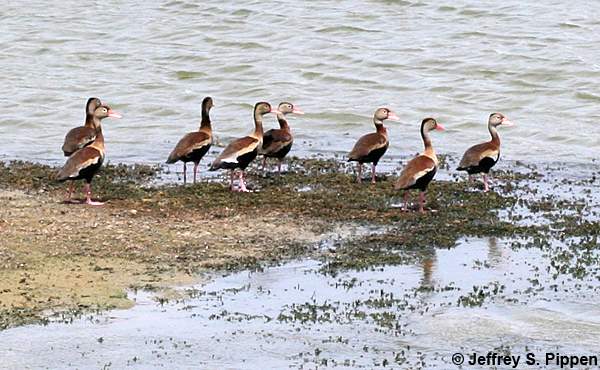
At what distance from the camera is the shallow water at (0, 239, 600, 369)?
9.96 meters

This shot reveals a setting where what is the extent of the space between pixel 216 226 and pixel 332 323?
10.3ft

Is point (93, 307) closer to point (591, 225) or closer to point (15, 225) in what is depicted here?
point (15, 225)

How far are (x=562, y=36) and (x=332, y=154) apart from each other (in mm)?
10568

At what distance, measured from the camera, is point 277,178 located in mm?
16281

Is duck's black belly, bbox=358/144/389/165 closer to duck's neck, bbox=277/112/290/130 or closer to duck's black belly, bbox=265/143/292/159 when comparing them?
duck's black belly, bbox=265/143/292/159

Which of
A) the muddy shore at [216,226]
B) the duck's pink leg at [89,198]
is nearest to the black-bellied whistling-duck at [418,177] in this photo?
the muddy shore at [216,226]

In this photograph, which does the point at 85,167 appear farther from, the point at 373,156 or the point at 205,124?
the point at 373,156

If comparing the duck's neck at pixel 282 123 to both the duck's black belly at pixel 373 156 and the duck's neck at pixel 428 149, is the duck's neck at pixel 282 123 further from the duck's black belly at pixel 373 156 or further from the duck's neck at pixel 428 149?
the duck's neck at pixel 428 149

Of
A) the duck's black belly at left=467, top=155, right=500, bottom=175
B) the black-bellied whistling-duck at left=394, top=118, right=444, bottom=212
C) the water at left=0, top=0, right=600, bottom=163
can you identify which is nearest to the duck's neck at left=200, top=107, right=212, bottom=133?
the water at left=0, top=0, right=600, bottom=163

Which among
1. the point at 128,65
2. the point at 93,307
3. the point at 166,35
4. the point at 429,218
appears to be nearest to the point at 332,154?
the point at 429,218

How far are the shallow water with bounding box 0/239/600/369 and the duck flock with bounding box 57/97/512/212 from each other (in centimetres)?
245

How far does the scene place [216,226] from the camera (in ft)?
44.5

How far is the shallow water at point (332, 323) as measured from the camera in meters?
9.96

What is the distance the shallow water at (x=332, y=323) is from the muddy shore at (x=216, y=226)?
1.17 feet
